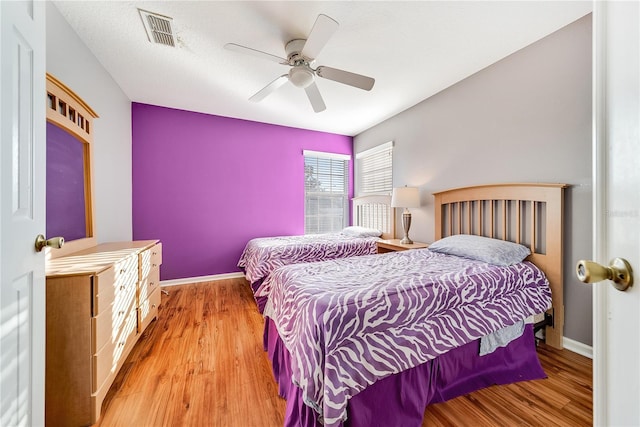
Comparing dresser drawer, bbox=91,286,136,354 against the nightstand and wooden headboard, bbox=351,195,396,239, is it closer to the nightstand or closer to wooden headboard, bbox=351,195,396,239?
the nightstand

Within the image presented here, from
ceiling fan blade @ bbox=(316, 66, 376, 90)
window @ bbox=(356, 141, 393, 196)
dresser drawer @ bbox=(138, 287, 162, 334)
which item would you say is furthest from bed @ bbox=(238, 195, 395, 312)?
ceiling fan blade @ bbox=(316, 66, 376, 90)

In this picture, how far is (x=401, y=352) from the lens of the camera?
48.1 inches

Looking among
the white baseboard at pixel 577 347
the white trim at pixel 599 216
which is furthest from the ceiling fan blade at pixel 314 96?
the white baseboard at pixel 577 347

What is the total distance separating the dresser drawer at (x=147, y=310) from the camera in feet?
6.52

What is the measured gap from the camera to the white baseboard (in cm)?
182

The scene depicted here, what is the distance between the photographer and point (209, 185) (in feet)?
12.1

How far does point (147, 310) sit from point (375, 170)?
359cm

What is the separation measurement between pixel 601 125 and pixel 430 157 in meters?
2.77

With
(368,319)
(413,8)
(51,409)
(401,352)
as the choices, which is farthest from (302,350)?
(413,8)

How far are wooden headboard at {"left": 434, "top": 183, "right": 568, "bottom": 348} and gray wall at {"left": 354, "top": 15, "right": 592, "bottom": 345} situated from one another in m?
0.10

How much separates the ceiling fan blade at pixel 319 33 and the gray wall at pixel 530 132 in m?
1.77

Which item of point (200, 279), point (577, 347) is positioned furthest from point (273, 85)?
point (577, 347)

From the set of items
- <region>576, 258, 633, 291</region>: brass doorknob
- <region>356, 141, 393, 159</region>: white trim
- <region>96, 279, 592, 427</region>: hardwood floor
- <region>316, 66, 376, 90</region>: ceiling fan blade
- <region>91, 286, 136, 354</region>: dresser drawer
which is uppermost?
<region>316, 66, 376, 90</region>: ceiling fan blade

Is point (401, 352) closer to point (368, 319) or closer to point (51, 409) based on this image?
point (368, 319)
